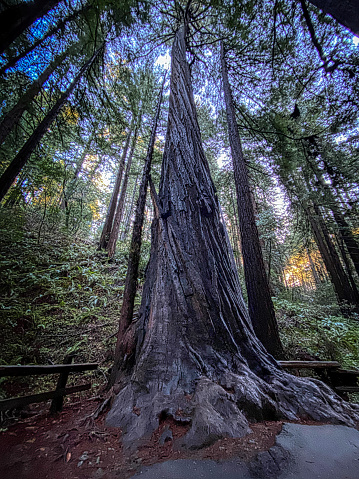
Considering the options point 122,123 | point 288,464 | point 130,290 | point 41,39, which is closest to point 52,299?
point 130,290

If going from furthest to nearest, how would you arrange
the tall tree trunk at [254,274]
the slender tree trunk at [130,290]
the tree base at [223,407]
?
the tall tree trunk at [254,274] < the slender tree trunk at [130,290] < the tree base at [223,407]

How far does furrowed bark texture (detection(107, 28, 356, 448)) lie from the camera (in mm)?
1575

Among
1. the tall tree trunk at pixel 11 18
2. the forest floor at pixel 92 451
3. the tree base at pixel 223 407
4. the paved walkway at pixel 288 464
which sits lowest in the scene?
the forest floor at pixel 92 451

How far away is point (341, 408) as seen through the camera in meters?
1.66

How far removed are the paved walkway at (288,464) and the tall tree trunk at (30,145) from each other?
544 centimetres

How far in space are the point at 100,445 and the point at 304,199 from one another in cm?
813

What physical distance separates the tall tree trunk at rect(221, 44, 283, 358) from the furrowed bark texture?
1628 mm

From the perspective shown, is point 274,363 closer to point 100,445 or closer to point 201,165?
point 100,445

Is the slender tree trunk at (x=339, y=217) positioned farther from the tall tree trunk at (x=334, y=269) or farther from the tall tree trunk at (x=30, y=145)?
the tall tree trunk at (x=30, y=145)

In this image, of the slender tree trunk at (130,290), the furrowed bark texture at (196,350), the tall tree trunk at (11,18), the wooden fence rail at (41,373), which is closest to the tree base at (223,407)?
the furrowed bark texture at (196,350)

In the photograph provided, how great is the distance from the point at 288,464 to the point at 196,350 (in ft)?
3.30

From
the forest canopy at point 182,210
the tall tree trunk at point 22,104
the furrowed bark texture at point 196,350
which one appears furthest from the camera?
the tall tree trunk at point 22,104

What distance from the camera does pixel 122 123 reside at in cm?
533

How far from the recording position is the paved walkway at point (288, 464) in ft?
3.33
